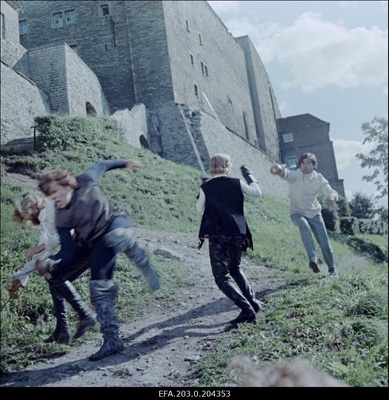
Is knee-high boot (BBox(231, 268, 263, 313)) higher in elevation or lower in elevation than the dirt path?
higher

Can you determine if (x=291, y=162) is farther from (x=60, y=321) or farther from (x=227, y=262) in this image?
(x=60, y=321)

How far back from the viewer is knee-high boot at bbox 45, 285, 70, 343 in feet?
9.48

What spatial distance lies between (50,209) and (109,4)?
232 centimetres

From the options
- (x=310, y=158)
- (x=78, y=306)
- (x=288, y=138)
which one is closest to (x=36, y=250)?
(x=78, y=306)

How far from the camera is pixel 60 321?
292 centimetres

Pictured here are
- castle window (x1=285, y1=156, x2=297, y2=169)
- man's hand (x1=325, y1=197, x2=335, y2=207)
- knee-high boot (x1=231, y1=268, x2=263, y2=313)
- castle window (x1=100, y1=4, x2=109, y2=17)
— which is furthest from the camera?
castle window (x1=100, y1=4, x2=109, y2=17)

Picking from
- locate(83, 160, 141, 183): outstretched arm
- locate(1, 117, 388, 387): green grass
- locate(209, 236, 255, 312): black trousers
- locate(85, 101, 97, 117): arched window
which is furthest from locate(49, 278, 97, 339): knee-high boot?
locate(85, 101, 97, 117): arched window

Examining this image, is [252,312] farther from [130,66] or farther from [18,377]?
[130,66]

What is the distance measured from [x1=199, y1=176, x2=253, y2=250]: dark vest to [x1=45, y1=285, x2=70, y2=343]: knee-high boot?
1.01m

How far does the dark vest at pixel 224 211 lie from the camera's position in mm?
3143

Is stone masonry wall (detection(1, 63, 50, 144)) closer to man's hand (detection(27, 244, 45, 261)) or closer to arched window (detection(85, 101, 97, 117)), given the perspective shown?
arched window (detection(85, 101, 97, 117))

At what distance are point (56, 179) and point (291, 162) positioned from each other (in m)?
2.20

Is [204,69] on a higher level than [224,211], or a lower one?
higher
